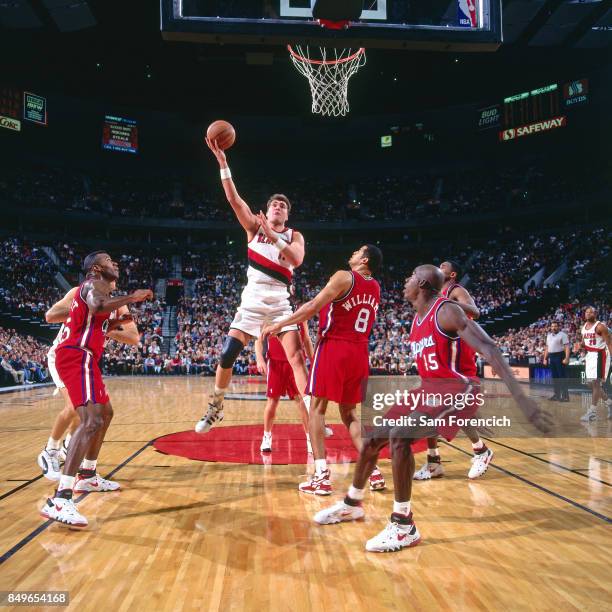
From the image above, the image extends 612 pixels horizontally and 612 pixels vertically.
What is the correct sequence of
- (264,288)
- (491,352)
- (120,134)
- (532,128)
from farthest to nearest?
(120,134) → (532,128) → (264,288) → (491,352)

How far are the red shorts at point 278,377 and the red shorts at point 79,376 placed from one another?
2.56 metres

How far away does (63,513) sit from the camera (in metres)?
3.57

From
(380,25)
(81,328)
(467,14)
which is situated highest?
(467,14)

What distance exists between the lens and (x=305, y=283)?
28.7 metres

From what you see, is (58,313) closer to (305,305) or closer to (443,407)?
(305,305)

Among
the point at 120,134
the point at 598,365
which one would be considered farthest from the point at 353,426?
the point at 120,134

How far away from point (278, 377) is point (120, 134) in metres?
25.0

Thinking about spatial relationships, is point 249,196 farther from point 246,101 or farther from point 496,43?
point 496,43

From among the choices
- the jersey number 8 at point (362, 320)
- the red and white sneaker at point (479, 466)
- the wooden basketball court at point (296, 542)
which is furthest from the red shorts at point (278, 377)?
the red and white sneaker at point (479, 466)

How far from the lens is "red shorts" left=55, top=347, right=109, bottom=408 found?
155 inches

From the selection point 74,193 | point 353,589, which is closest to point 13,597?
point 353,589

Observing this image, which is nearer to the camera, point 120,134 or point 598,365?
point 598,365

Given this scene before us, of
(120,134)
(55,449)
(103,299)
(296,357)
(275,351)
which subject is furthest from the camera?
(120,134)

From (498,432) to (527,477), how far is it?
8.06ft
